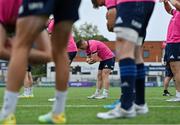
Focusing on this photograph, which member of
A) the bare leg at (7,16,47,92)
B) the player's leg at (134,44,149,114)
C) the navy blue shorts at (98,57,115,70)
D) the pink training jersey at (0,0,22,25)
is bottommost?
the player's leg at (134,44,149,114)

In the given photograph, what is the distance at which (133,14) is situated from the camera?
4.85 metres

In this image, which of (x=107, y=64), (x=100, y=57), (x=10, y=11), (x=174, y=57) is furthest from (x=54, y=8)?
(x=100, y=57)

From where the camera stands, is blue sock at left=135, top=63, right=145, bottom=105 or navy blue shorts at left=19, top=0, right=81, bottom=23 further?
blue sock at left=135, top=63, right=145, bottom=105

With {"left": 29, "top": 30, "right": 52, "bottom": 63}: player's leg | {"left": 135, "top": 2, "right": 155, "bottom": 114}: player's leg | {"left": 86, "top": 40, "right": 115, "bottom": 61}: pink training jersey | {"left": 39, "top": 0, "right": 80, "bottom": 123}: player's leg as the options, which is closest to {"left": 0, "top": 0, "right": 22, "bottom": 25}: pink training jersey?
{"left": 29, "top": 30, "right": 52, "bottom": 63}: player's leg

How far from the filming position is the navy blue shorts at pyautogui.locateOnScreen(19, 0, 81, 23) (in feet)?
12.5

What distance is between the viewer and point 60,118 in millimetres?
4371

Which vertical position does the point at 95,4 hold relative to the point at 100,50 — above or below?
above

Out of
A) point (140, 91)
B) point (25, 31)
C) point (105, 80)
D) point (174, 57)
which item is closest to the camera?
point (25, 31)

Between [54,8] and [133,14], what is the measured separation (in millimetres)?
1067

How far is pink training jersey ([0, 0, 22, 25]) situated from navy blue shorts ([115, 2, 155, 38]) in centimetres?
108

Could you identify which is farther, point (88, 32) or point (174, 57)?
point (88, 32)

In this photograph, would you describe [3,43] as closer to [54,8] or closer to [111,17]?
[54,8]

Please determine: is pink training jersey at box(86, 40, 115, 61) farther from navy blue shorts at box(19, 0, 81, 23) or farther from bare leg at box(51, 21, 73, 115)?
navy blue shorts at box(19, 0, 81, 23)

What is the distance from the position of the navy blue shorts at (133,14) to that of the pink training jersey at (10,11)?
1.08m
